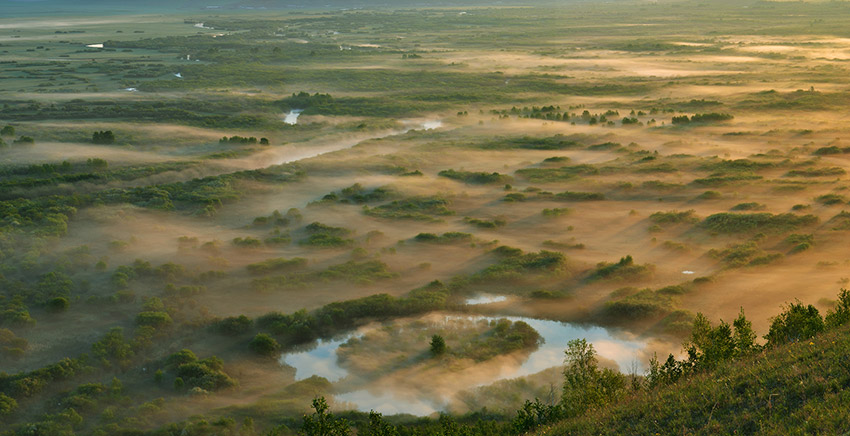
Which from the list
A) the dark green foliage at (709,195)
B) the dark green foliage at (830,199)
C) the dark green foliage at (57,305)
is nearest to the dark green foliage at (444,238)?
the dark green foliage at (709,195)

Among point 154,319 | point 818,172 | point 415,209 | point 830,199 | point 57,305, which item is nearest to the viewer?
point 154,319

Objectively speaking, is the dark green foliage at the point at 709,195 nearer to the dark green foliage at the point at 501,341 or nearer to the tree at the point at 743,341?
the dark green foliage at the point at 501,341

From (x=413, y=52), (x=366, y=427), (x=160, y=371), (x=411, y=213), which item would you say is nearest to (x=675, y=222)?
(x=411, y=213)

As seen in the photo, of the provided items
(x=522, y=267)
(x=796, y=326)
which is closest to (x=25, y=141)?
(x=522, y=267)

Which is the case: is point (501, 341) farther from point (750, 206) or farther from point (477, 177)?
point (477, 177)

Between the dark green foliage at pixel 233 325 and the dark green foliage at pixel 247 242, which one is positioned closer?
the dark green foliage at pixel 233 325

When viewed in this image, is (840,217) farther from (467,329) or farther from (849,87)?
(849,87)
